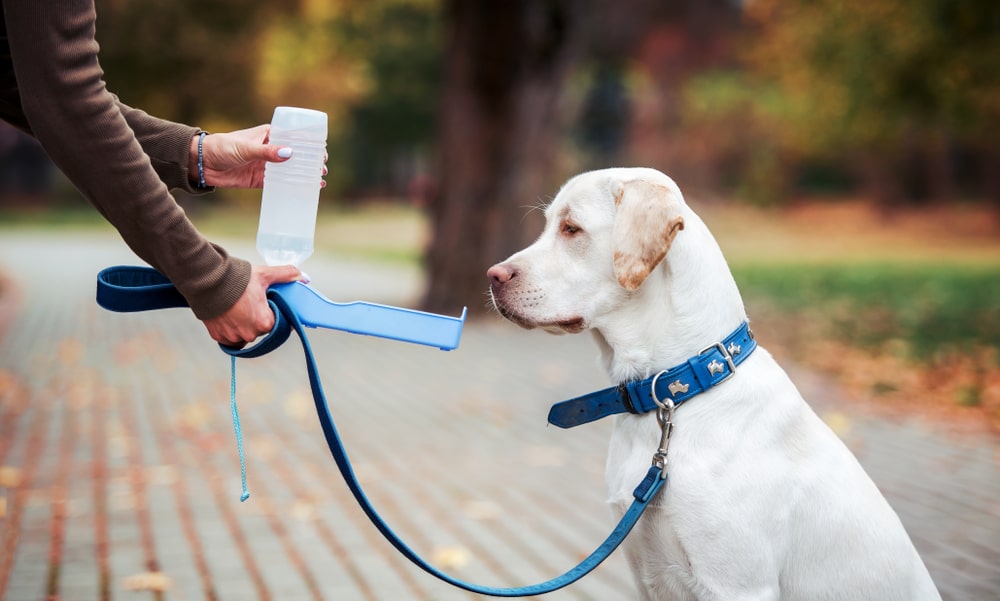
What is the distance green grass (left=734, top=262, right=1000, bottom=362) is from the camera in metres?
11.9

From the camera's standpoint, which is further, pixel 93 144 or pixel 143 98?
pixel 143 98

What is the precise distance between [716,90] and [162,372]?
1467 inches

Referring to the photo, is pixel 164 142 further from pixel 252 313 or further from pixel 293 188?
pixel 252 313

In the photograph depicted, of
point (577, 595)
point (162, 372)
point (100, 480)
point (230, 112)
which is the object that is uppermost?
point (577, 595)

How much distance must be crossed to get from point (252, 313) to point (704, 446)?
1287 mm

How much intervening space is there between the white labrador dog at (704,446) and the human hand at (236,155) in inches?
32.7

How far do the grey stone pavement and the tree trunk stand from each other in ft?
6.65

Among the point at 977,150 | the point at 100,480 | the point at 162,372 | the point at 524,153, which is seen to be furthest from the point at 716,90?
the point at 100,480

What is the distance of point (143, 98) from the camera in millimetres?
36562

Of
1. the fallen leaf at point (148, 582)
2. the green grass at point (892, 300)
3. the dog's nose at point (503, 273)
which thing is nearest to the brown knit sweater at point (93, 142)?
the dog's nose at point (503, 273)

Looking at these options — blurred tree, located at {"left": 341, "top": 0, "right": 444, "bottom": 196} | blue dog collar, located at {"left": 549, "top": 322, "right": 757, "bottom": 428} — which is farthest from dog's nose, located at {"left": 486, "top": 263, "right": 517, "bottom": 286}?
blurred tree, located at {"left": 341, "top": 0, "right": 444, "bottom": 196}

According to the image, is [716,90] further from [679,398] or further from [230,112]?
[679,398]

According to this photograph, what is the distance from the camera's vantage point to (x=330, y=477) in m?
6.08

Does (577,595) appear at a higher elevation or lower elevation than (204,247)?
lower
